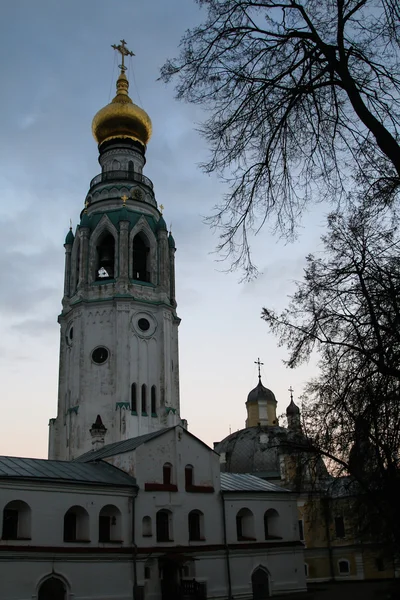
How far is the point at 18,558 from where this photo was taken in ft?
73.4

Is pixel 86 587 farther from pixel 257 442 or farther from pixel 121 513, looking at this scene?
pixel 257 442

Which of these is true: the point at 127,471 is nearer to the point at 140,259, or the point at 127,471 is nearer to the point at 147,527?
the point at 147,527

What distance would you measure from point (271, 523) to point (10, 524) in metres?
13.4

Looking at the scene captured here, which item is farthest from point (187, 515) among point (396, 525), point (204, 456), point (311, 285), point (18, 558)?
point (311, 285)

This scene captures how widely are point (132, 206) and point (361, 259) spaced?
3532 centimetres

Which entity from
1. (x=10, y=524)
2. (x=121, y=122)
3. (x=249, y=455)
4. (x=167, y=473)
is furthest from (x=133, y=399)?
(x=121, y=122)

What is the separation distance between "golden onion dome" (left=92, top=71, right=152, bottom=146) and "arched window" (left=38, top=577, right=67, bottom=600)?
110 feet

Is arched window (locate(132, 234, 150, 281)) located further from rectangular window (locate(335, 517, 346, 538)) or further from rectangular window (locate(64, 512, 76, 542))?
A: rectangular window (locate(64, 512, 76, 542))

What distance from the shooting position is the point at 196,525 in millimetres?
28484

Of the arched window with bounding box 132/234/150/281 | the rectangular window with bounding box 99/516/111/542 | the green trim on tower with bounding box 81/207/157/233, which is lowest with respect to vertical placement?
the rectangular window with bounding box 99/516/111/542

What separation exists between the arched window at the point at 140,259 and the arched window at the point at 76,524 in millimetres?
21679

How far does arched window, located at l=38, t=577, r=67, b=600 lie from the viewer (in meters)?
23.0

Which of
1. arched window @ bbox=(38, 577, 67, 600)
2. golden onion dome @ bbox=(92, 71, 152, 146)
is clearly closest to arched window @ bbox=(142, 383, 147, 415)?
arched window @ bbox=(38, 577, 67, 600)

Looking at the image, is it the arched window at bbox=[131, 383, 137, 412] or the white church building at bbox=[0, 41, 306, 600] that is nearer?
the white church building at bbox=[0, 41, 306, 600]
